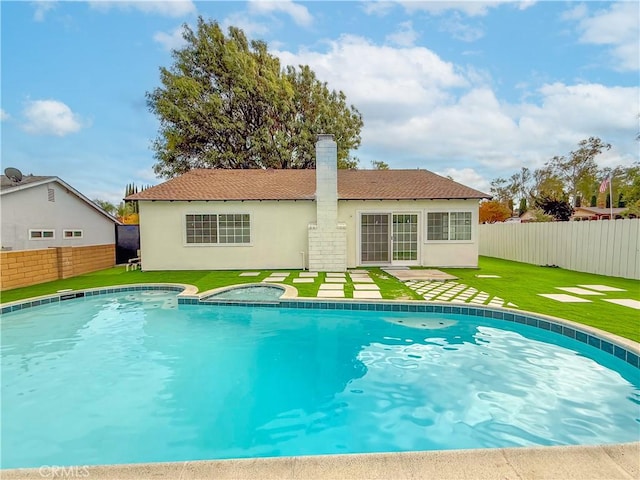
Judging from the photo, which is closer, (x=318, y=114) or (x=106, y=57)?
(x=106, y=57)

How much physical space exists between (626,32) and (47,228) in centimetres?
2236

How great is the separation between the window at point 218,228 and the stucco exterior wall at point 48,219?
5708 mm

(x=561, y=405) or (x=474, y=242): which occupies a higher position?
(x=474, y=242)

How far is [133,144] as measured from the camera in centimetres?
2334

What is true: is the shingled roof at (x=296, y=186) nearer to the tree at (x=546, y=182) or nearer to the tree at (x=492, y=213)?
the tree at (x=492, y=213)

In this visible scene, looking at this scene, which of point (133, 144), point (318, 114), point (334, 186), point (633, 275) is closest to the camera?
point (633, 275)

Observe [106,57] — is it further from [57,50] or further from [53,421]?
[53,421]

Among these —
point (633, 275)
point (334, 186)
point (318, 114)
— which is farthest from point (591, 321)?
point (318, 114)

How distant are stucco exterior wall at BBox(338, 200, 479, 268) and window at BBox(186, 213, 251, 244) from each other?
4.09m

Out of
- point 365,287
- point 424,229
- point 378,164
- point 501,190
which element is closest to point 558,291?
point 365,287

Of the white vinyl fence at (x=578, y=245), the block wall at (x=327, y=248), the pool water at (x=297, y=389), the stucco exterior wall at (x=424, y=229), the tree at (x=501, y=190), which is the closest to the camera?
the pool water at (x=297, y=389)

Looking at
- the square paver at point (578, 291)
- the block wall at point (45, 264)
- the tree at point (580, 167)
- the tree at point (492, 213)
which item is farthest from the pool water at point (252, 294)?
the tree at point (580, 167)

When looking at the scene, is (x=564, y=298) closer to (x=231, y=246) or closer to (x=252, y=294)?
(x=252, y=294)

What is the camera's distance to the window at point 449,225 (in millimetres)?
13922
